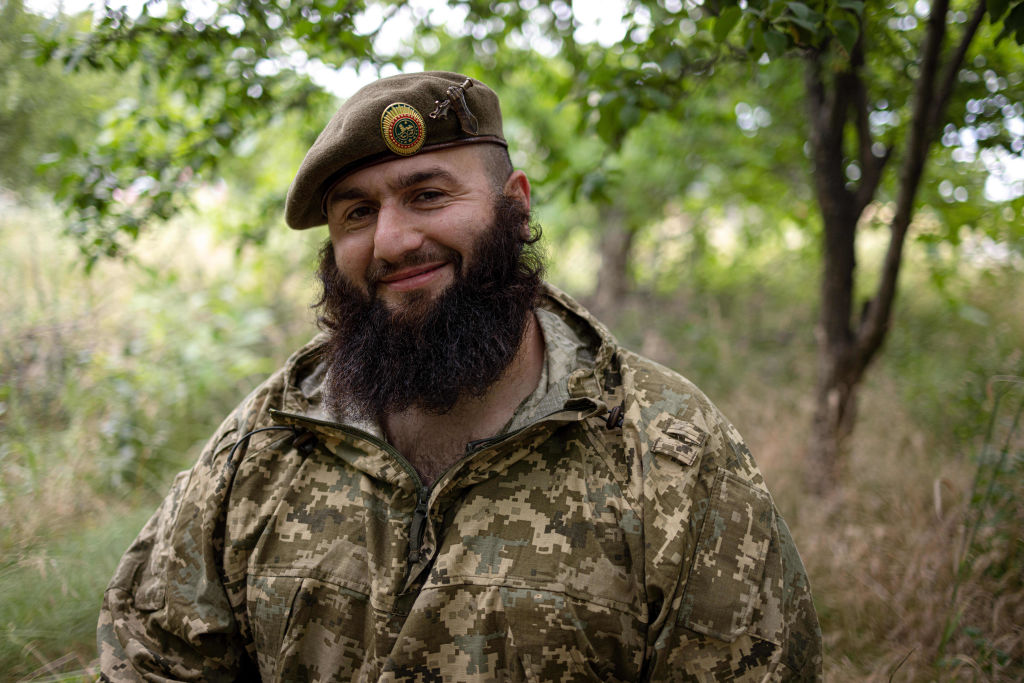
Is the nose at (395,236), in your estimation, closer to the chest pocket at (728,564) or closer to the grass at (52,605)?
the chest pocket at (728,564)

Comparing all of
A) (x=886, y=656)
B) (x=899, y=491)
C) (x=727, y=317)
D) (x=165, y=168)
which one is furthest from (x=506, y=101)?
(x=886, y=656)

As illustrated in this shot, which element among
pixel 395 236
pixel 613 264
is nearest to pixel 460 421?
pixel 395 236

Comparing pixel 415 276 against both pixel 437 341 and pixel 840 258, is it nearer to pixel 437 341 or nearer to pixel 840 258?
pixel 437 341

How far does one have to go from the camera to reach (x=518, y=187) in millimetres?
2318

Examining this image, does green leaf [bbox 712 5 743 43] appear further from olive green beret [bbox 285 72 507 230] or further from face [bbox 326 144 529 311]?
face [bbox 326 144 529 311]

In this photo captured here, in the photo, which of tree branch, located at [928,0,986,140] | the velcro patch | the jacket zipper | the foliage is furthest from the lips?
tree branch, located at [928,0,986,140]

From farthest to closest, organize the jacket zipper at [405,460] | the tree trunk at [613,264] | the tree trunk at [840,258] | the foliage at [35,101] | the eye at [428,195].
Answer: the tree trunk at [613,264] → the tree trunk at [840,258] → the foliage at [35,101] → the eye at [428,195] → the jacket zipper at [405,460]

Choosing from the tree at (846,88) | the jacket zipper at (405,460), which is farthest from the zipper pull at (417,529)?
the tree at (846,88)

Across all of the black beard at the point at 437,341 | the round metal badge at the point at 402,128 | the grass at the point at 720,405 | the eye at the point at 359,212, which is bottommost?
the grass at the point at 720,405

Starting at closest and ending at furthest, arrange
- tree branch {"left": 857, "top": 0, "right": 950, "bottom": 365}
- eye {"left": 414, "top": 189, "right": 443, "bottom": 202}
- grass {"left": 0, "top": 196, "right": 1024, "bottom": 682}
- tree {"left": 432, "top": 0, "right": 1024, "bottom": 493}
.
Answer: eye {"left": 414, "top": 189, "right": 443, "bottom": 202}
tree {"left": 432, "top": 0, "right": 1024, "bottom": 493}
grass {"left": 0, "top": 196, "right": 1024, "bottom": 682}
tree branch {"left": 857, "top": 0, "right": 950, "bottom": 365}

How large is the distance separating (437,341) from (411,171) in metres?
0.54

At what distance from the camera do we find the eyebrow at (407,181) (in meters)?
1.98

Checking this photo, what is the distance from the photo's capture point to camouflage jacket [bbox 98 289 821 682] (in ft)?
5.52

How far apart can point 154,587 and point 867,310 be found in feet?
11.5
